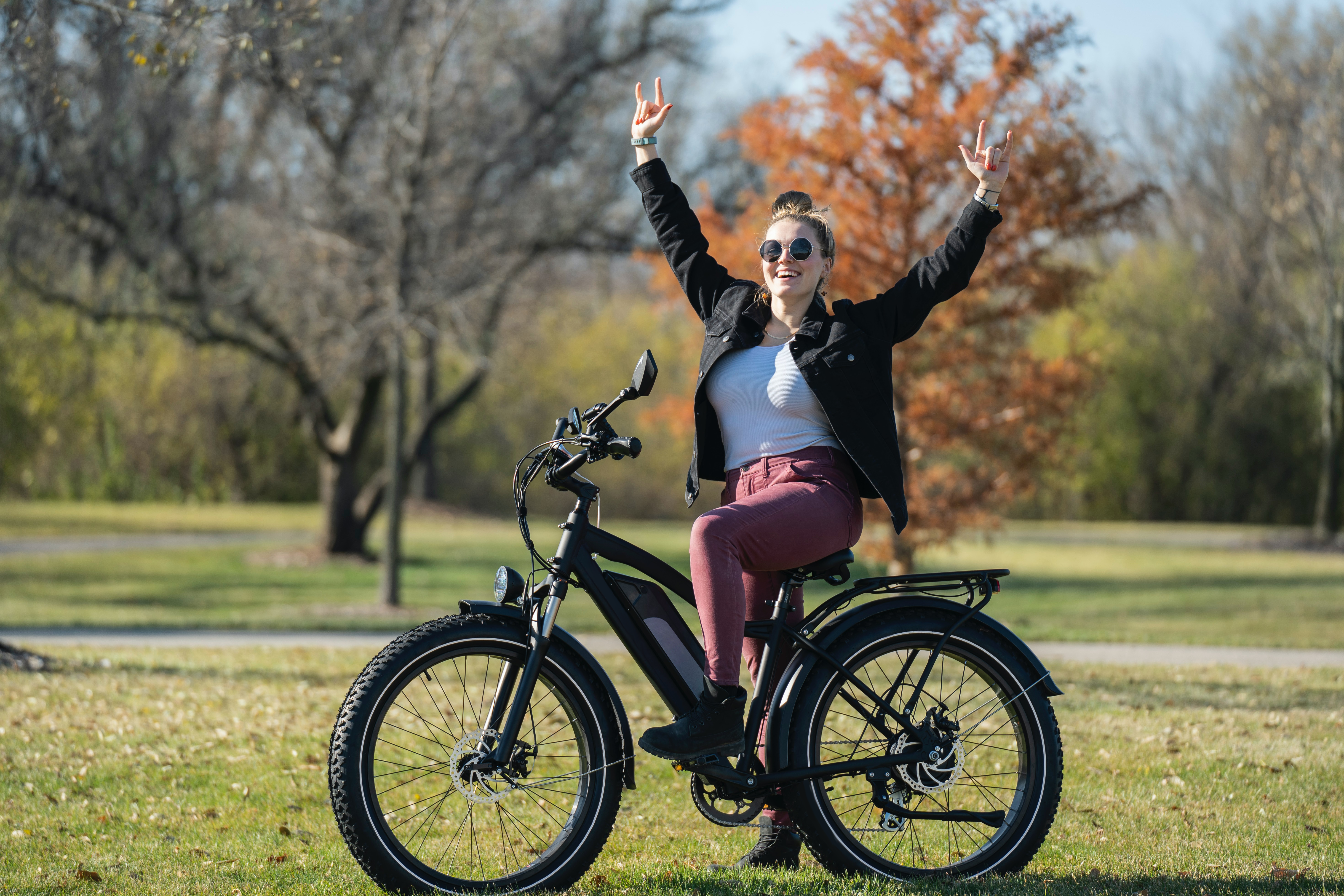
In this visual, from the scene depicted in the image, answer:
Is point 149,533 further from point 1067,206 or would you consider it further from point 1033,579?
point 1067,206

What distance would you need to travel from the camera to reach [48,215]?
44.8 feet

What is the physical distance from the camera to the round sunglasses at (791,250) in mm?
3830

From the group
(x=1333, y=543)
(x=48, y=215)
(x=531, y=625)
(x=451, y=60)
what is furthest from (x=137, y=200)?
(x=1333, y=543)

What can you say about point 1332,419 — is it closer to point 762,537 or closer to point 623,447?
point 762,537

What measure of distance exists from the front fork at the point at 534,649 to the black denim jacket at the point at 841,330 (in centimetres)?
32

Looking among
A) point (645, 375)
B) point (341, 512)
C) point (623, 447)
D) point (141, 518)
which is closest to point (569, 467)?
point (623, 447)

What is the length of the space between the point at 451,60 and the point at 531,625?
12.0 m

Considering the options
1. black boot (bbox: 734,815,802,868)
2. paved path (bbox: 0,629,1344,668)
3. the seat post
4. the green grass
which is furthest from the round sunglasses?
the green grass

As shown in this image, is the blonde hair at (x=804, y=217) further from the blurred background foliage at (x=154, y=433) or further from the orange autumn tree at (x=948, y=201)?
the blurred background foliage at (x=154, y=433)

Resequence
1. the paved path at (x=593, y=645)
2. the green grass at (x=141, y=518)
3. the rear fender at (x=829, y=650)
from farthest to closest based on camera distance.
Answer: the green grass at (x=141, y=518) → the paved path at (x=593, y=645) → the rear fender at (x=829, y=650)

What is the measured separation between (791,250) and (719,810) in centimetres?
172

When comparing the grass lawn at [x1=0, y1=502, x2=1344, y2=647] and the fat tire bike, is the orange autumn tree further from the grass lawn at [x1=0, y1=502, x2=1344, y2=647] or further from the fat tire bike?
the fat tire bike

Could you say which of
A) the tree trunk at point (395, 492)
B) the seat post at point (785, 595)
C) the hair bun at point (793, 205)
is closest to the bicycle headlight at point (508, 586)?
the seat post at point (785, 595)

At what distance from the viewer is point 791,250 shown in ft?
12.6
